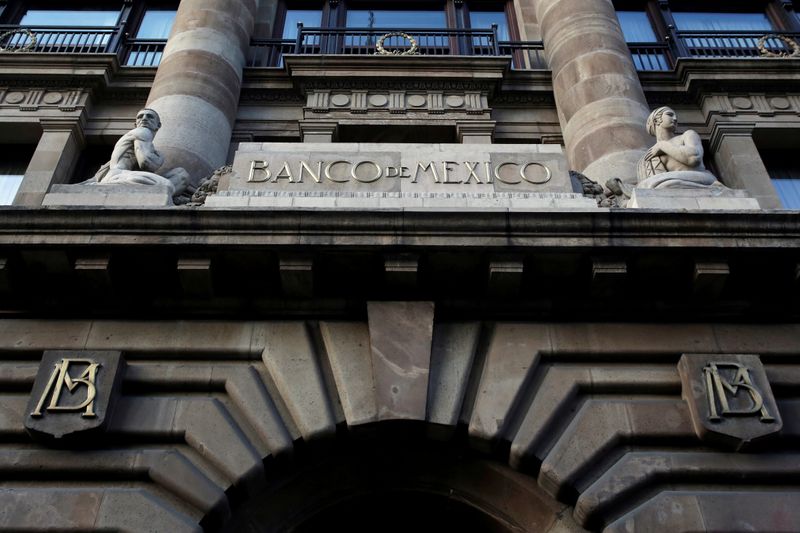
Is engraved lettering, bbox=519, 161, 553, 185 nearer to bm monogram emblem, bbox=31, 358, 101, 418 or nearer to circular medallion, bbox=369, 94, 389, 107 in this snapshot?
bm monogram emblem, bbox=31, 358, 101, 418

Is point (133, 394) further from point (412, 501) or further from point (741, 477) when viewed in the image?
point (741, 477)

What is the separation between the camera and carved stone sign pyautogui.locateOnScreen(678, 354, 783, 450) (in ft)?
26.9

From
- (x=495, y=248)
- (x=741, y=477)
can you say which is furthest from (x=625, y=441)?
(x=495, y=248)

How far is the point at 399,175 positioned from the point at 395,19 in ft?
34.6

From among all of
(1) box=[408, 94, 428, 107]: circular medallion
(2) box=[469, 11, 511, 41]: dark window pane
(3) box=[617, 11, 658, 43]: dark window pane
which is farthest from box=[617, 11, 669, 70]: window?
(1) box=[408, 94, 428, 107]: circular medallion

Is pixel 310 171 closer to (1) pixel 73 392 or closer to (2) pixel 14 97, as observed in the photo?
(1) pixel 73 392

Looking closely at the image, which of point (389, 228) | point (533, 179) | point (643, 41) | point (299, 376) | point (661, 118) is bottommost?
point (299, 376)

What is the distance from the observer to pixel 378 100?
52.9ft

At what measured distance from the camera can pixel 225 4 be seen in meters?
16.8

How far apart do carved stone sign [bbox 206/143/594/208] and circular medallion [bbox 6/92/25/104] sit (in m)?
8.24

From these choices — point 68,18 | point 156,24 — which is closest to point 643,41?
point 156,24

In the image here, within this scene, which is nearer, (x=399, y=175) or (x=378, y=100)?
(x=399, y=175)

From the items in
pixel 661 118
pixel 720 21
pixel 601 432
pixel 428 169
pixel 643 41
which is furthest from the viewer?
pixel 720 21

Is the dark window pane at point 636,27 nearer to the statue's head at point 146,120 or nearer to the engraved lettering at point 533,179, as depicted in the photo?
the engraved lettering at point 533,179
